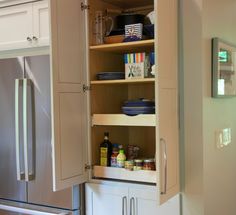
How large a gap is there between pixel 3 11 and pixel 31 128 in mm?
1038

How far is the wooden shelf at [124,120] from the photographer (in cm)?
207

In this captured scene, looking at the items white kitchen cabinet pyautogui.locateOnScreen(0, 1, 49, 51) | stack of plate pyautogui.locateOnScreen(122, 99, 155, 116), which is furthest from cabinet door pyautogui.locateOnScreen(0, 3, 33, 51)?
stack of plate pyautogui.locateOnScreen(122, 99, 155, 116)

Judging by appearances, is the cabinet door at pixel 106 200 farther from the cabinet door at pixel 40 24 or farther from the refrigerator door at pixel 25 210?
the cabinet door at pixel 40 24

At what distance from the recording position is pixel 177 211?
2023 mm

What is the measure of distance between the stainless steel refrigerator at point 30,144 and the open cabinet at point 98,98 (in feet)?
0.75

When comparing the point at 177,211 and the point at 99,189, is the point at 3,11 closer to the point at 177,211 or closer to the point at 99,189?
the point at 99,189

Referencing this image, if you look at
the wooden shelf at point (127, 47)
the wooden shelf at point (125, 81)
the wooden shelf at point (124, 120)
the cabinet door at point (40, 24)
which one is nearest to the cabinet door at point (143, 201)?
the wooden shelf at point (124, 120)

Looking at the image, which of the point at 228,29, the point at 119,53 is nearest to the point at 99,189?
the point at 119,53

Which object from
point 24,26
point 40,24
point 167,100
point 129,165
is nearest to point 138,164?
point 129,165

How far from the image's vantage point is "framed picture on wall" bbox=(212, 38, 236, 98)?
2.20m

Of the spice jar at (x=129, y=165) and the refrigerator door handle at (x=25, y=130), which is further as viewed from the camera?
the refrigerator door handle at (x=25, y=130)

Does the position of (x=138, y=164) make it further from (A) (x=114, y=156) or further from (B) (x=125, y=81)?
(B) (x=125, y=81)

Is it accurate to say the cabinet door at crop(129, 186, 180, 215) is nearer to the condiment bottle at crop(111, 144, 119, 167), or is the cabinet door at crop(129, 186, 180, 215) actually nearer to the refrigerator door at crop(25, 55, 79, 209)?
the condiment bottle at crop(111, 144, 119, 167)

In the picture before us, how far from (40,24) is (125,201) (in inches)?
55.1
